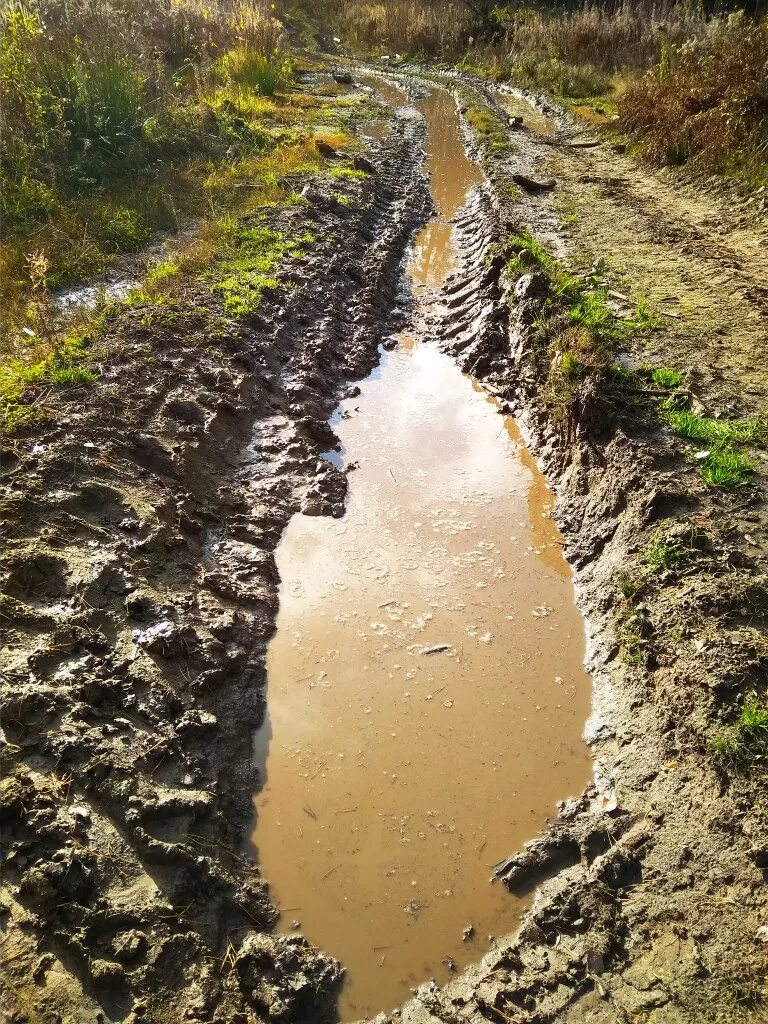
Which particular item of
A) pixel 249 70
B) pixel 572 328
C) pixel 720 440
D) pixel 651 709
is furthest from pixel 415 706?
pixel 249 70

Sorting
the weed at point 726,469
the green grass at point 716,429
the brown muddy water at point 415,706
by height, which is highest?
the green grass at point 716,429

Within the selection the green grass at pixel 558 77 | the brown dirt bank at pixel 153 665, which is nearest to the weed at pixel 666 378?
the brown dirt bank at pixel 153 665

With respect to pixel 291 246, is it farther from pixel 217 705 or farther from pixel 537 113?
pixel 537 113

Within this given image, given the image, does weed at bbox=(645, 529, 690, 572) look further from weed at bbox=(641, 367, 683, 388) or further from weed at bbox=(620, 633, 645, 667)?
weed at bbox=(641, 367, 683, 388)

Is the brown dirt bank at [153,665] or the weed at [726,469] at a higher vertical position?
the weed at [726,469]

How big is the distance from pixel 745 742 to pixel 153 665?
11.0 feet

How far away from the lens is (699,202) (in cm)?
983

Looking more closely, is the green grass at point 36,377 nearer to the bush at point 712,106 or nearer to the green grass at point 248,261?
the green grass at point 248,261

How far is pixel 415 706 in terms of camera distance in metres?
4.27

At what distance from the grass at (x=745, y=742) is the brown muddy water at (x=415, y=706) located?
33.8 inches

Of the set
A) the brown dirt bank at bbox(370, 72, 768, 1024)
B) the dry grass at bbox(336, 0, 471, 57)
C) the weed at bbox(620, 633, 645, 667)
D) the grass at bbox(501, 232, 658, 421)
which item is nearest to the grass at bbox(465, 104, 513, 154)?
the grass at bbox(501, 232, 658, 421)

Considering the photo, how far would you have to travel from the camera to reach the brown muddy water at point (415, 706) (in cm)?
339

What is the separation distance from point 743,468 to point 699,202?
23.0 ft

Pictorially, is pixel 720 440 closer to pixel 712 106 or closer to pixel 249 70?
pixel 712 106
